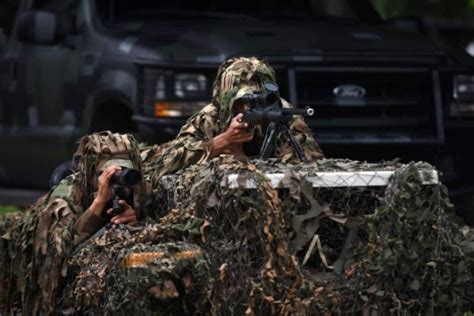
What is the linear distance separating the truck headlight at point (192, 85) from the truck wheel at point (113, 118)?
2.54 feet

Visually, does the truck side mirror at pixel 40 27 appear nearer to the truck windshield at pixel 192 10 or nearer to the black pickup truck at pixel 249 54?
the black pickup truck at pixel 249 54

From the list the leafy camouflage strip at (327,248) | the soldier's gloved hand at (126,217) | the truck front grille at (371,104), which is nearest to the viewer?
the leafy camouflage strip at (327,248)

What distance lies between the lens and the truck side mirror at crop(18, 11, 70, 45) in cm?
1187

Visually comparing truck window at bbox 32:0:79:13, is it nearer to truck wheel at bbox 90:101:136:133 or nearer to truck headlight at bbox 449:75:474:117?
truck wheel at bbox 90:101:136:133

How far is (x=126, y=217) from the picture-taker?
7.46 m

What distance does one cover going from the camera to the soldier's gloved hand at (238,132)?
777cm

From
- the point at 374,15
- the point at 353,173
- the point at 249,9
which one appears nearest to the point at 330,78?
the point at 249,9

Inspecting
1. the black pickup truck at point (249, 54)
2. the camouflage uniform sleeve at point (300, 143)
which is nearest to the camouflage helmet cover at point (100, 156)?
the camouflage uniform sleeve at point (300, 143)

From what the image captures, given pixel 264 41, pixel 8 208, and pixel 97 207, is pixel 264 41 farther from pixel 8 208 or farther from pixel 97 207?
pixel 97 207

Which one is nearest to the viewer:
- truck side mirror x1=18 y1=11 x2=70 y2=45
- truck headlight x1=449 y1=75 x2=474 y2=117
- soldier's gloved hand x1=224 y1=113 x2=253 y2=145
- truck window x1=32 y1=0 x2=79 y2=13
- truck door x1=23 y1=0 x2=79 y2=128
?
soldier's gloved hand x1=224 y1=113 x2=253 y2=145

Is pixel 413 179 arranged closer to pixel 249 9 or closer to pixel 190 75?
pixel 190 75

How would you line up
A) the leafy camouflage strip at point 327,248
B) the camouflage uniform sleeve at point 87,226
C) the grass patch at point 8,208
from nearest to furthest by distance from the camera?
the leafy camouflage strip at point 327,248 < the camouflage uniform sleeve at point 87,226 < the grass patch at point 8,208

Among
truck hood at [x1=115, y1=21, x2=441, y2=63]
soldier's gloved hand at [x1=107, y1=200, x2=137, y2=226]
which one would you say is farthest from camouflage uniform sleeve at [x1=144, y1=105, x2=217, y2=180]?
truck hood at [x1=115, y1=21, x2=441, y2=63]

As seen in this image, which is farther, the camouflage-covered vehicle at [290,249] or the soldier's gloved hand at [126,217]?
the soldier's gloved hand at [126,217]
